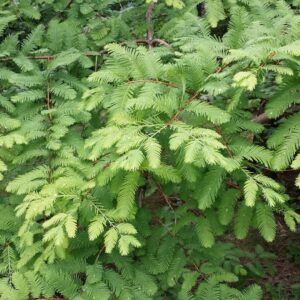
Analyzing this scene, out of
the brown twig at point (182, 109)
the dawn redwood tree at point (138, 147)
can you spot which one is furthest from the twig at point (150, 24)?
the brown twig at point (182, 109)

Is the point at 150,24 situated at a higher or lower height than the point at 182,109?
lower

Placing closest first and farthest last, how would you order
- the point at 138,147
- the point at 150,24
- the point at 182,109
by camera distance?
the point at 138,147, the point at 182,109, the point at 150,24

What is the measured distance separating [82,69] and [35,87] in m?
0.44

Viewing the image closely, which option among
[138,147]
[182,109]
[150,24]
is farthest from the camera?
[150,24]

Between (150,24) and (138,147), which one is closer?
(138,147)

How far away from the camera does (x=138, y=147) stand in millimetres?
1841

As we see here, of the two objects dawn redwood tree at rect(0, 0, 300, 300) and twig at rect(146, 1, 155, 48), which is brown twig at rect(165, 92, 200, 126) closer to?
dawn redwood tree at rect(0, 0, 300, 300)

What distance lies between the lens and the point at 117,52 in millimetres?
2250

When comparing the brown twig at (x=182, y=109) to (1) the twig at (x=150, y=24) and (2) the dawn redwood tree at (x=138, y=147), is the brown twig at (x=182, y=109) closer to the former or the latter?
(2) the dawn redwood tree at (x=138, y=147)

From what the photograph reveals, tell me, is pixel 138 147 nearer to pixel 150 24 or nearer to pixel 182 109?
pixel 182 109

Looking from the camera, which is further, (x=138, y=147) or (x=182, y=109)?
(x=182, y=109)

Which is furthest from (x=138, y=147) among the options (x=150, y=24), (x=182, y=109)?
(x=150, y=24)

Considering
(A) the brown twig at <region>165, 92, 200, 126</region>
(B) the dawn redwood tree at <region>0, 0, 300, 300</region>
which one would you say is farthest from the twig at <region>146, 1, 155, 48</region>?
(A) the brown twig at <region>165, 92, 200, 126</region>

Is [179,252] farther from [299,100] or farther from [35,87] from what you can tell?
[35,87]
